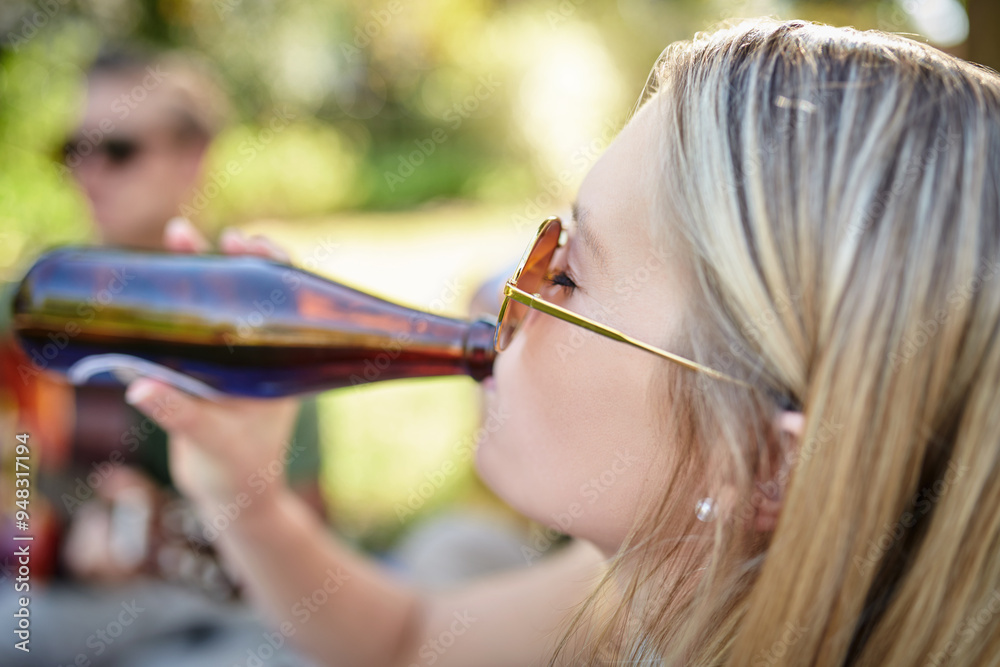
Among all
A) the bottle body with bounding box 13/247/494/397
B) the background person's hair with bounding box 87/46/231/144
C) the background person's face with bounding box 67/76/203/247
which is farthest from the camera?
the background person's hair with bounding box 87/46/231/144

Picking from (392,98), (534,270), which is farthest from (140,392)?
(392,98)

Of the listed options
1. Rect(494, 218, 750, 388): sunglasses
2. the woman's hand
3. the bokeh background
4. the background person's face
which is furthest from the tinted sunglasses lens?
the bokeh background

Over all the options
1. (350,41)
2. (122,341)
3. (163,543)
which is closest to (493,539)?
(163,543)

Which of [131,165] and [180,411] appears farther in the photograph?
[131,165]

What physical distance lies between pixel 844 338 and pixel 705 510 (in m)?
0.28

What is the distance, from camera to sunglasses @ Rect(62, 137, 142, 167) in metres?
2.39

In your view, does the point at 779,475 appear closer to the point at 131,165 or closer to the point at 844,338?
the point at 844,338

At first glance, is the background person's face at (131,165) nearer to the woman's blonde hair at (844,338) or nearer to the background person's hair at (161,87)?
the background person's hair at (161,87)

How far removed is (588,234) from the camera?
93cm

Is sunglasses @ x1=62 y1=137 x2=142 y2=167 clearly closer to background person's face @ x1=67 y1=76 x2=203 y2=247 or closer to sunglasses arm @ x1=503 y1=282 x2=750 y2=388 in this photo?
background person's face @ x1=67 y1=76 x2=203 y2=247

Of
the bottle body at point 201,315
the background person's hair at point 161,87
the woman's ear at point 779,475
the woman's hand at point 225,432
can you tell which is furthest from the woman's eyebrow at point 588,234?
the background person's hair at point 161,87

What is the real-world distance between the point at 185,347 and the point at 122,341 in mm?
111

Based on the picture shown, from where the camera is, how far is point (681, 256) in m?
0.85

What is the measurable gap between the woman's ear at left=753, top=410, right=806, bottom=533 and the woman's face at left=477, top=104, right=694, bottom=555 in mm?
123
